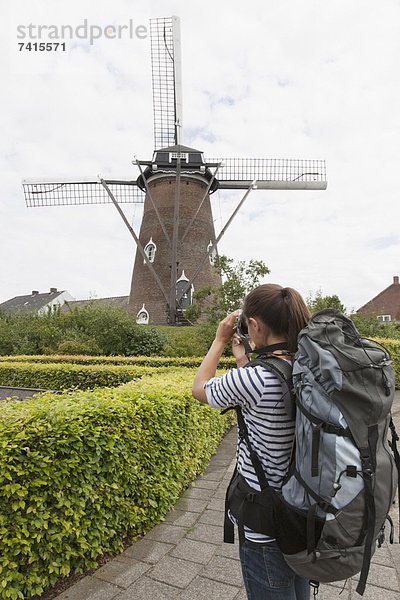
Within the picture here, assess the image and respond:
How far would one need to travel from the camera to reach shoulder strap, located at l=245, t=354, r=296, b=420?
1610 mm

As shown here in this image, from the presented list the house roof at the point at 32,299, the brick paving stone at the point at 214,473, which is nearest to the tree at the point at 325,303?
the brick paving stone at the point at 214,473

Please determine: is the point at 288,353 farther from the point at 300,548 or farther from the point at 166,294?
the point at 166,294

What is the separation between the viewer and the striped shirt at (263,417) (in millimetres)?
1612

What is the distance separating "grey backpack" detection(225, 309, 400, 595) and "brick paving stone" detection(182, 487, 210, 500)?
3089 mm

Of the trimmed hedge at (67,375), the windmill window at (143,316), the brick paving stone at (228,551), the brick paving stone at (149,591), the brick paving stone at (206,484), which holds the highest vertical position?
the windmill window at (143,316)

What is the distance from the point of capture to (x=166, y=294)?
73.9 ft

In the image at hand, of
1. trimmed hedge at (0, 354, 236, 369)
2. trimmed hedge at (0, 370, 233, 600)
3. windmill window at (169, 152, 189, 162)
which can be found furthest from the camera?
windmill window at (169, 152, 189, 162)

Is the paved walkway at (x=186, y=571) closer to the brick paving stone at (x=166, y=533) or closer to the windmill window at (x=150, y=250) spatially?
the brick paving stone at (x=166, y=533)

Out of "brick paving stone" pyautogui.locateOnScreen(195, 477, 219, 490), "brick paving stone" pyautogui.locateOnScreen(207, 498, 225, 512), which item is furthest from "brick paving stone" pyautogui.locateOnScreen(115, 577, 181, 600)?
"brick paving stone" pyautogui.locateOnScreen(195, 477, 219, 490)

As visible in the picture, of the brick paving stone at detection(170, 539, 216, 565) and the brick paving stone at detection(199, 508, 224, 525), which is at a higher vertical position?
the brick paving stone at detection(170, 539, 216, 565)

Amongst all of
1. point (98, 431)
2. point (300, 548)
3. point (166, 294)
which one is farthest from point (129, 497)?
point (166, 294)

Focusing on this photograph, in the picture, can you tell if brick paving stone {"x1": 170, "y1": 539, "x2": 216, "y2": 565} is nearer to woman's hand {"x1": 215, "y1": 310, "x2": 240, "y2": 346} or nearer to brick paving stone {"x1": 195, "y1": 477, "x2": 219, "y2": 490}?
brick paving stone {"x1": 195, "y1": 477, "x2": 219, "y2": 490}

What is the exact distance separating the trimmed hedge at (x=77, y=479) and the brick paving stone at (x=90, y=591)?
11 centimetres

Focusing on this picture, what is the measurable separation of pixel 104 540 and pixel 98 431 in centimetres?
79
